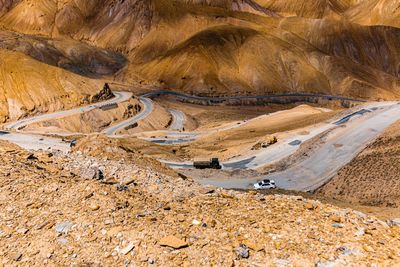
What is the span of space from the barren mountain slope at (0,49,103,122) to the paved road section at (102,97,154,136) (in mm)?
10855

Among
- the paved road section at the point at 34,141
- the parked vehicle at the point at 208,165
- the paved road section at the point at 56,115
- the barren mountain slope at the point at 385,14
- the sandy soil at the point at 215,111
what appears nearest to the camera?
the parked vehicle at the point at 208,165

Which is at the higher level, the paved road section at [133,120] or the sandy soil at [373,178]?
the sandy soil at [373,178]

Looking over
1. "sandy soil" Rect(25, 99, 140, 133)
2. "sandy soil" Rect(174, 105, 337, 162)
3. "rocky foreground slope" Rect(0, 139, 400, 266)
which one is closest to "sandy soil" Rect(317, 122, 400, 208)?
"sandy soil" Rect(174, 105, 337, 162)

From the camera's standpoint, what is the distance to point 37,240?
10.8 m

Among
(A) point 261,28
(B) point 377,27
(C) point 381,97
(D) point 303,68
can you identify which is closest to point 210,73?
(D) point 303,68

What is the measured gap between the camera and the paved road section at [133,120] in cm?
7600

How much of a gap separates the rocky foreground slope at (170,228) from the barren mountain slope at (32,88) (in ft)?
229

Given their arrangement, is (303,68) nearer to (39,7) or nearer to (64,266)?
(39,7)

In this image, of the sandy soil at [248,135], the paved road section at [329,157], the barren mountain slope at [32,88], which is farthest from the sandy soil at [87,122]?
the paved road section at [329,157]

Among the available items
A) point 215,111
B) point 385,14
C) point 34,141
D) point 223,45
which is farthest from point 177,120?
point 385,14

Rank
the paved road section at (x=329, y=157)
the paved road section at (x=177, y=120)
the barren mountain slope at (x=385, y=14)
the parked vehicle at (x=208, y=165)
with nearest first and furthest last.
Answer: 1. the paved road section at (x=329, y=157)
2. the parked vehicle at (x=208, y=165)
3. the paved road section at (x=177, y=120)
4. the barren mountain slope at (x=385, y=14)

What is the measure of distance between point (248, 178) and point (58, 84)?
5792 cm

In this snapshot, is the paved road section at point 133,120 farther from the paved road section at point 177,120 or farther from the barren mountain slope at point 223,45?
the barren mountain slope at point 223,45

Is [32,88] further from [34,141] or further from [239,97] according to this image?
[239,97]
